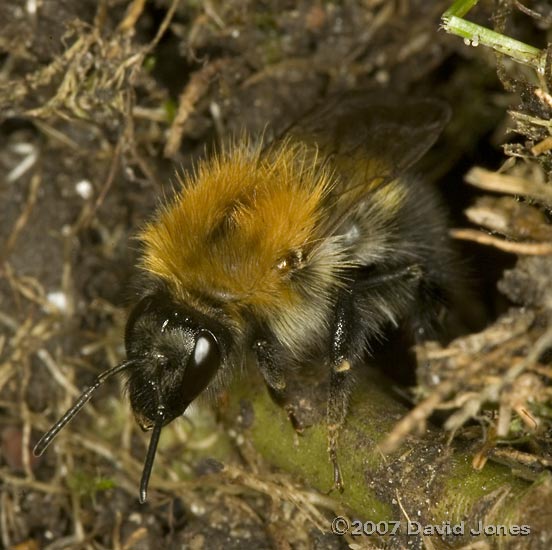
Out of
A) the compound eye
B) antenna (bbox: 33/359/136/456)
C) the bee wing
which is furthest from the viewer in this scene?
the bee wing

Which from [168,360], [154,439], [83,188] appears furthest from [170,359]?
[83,188]

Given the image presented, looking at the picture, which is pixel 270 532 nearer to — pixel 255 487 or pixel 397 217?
pixel 255 487

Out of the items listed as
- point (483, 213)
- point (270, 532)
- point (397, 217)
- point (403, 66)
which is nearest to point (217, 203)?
point (397, 217)

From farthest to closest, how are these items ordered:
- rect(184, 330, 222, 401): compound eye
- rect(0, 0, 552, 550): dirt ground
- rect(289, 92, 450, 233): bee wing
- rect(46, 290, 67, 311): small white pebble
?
rect(46, 290, 67, 311): small white pebble → rect(0, 0, 552, 550): dirt ground → rect(289, 92, 450, 233): bee wing → rect(184, 330, 222, 401): compound eye

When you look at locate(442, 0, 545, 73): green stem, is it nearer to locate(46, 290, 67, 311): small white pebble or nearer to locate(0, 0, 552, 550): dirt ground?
locate(0, 0, 552, 550): dirt ground

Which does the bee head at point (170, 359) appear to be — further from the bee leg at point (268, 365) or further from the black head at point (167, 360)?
the bee leg at point (268, 365)

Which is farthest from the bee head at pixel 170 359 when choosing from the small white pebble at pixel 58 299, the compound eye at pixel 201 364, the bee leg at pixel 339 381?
the small white pebble at pixel 58 299

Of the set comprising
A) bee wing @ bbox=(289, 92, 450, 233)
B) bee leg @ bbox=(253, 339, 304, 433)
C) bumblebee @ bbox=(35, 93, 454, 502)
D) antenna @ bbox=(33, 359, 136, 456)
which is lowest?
antenna @ bbox=(33, 359, 136, 456)

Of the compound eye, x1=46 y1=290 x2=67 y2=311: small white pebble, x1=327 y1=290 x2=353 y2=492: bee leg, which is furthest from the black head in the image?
x1=46 y1=290 x2=67 y2=311: small white pebble
